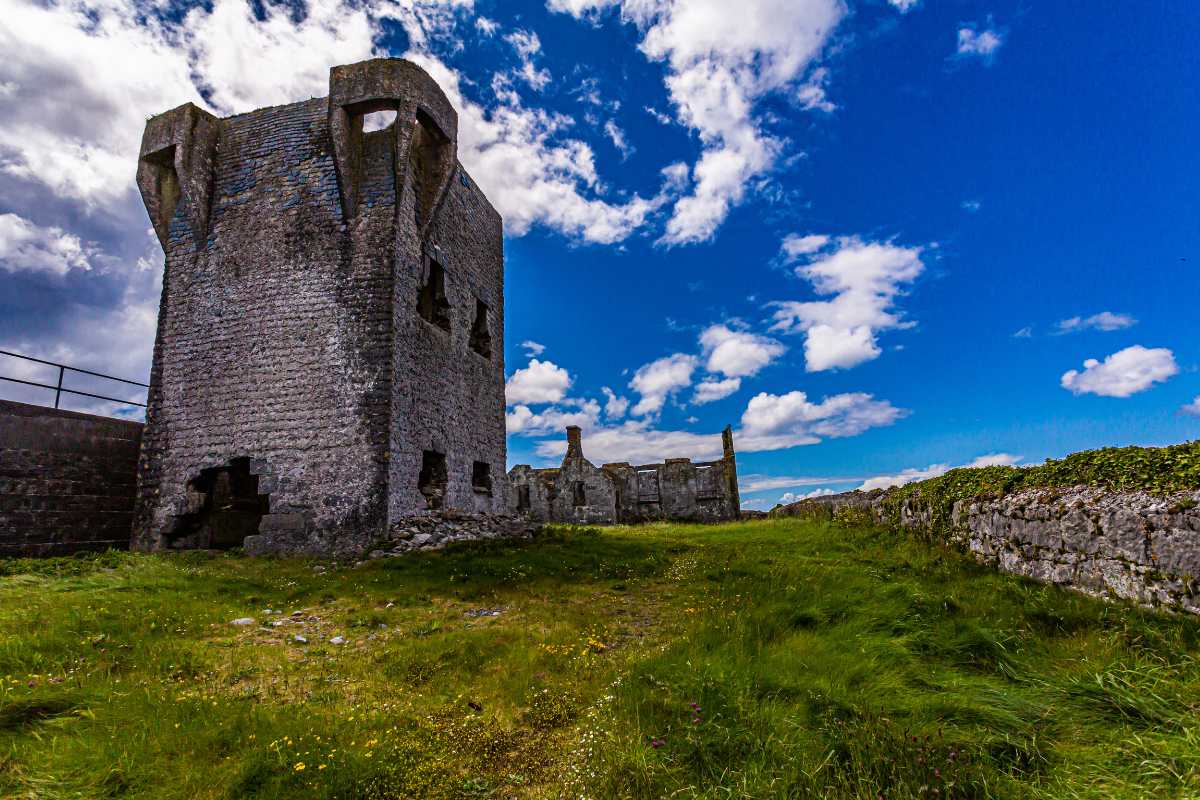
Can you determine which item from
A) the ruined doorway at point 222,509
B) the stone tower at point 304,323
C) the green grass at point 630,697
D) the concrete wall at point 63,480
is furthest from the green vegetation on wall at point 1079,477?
the concrete wall at point 63,480

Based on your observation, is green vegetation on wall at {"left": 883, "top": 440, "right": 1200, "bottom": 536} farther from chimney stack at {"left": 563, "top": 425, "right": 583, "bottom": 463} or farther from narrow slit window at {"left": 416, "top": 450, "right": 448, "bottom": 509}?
chimney stack at {"left": 563, "top": 425, "right": 583, "bottom": 463}

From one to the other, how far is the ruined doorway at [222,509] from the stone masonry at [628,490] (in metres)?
18.8

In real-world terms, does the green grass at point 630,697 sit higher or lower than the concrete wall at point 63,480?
lower

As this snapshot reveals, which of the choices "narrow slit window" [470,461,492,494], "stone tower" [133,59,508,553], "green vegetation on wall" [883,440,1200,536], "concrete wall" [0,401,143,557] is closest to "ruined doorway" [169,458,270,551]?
"stone tower" [133,59,508,553]

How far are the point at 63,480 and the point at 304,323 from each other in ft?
20.0

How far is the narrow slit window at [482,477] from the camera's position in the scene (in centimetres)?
1667

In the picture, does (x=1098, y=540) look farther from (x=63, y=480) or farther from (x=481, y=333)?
(x=63, y=480)

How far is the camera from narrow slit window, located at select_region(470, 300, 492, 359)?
17.7 meters

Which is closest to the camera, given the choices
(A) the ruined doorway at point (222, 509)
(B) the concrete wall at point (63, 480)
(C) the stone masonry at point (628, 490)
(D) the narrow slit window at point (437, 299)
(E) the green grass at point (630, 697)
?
(E) the green grass at point (630, 697)

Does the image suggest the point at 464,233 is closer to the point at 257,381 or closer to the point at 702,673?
the point at 257,381

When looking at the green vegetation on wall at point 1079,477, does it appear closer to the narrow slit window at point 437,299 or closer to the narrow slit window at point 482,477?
the narrow slit window at point 482,477

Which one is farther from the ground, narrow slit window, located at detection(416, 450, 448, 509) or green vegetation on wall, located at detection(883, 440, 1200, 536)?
narrow slit window, located at detection(416, 450, 448, 509)

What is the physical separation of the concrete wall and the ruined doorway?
1.71 meters

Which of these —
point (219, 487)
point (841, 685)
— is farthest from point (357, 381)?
point (841, 685)
